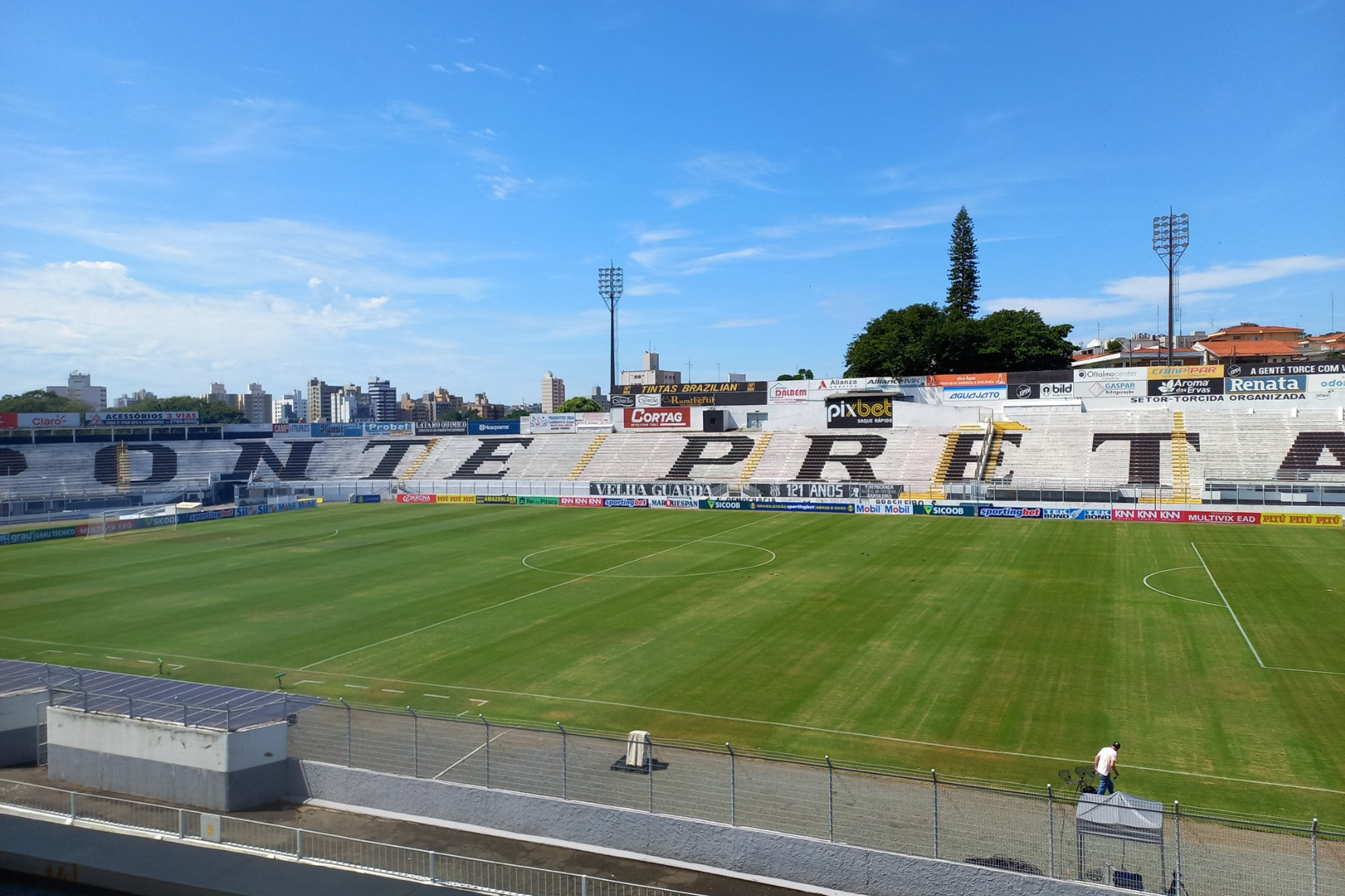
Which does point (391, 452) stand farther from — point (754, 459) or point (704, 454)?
point (754, 459)

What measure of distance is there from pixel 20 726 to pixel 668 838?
42.4ft

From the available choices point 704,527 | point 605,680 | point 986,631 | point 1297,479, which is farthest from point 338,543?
point 1297,479

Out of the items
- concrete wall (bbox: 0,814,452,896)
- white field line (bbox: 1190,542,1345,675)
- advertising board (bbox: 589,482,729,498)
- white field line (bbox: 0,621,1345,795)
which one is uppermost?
concrete wall (bbox: 0,814,452,896)

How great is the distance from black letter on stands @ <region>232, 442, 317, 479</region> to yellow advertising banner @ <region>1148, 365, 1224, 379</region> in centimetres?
7540

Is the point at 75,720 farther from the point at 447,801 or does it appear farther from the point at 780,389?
the point at 780,389

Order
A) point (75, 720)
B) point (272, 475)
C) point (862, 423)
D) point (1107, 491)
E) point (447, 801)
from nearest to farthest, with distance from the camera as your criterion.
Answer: point (447, 801)
point (75, 720)
point (1107, 491)
point (862, 423)
point (272, 475)

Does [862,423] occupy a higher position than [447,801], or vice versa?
[862,423]

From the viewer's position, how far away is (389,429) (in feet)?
291

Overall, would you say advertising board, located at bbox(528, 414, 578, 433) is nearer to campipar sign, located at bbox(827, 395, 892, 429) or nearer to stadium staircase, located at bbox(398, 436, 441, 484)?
stadium staircase, located at bbox(398, 436, 441, 484)

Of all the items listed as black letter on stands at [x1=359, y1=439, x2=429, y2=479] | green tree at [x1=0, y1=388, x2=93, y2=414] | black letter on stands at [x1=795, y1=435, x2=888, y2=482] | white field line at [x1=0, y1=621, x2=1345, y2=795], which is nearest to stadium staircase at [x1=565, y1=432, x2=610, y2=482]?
black letter on stands at [x1=359, y1=439, x2=429, y2=479]

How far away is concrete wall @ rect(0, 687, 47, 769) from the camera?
52.1 ft

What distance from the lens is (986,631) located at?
25562mm

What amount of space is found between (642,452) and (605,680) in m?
52.9

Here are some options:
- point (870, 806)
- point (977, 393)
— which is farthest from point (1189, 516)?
point (870, 806)
